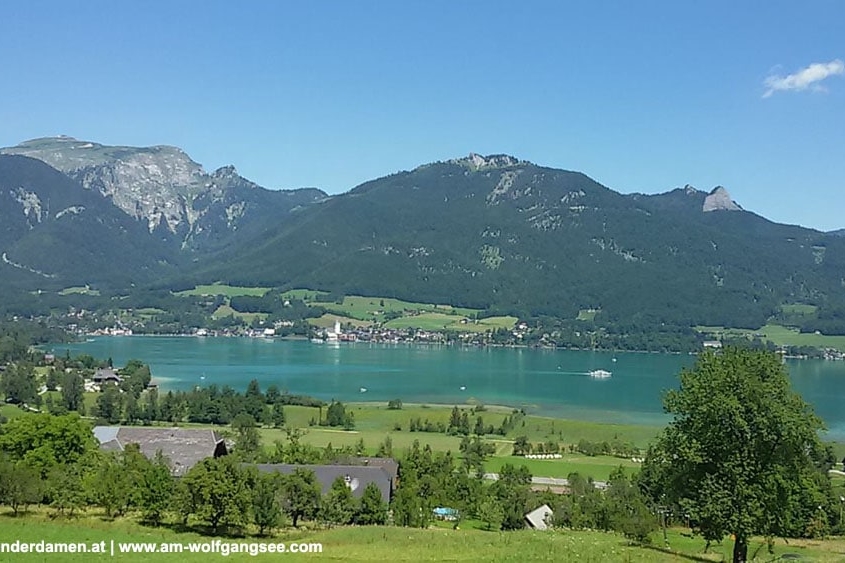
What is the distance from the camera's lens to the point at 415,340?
15550 centimetres

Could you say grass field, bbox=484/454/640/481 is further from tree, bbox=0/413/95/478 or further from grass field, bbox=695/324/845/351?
grass field, bbox=695/324/845/351

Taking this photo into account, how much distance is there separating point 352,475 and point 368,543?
1108cm

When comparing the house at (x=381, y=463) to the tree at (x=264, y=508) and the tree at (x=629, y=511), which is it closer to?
the tree at (x=629, y=511)

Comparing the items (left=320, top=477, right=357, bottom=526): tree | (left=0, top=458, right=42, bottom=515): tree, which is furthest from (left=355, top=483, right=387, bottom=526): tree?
(left=0, top=458, right=42, bottom=515): tree

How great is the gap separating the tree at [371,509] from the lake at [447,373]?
2665 cm

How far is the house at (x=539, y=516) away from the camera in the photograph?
93.0 feet

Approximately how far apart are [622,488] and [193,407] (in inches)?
1366

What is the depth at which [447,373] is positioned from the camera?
3875 inches

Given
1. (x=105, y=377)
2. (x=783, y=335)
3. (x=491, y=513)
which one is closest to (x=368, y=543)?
(x=491, y=513)

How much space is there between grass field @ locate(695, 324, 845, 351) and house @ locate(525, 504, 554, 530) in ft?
433

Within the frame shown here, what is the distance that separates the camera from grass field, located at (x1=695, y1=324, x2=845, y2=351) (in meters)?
149

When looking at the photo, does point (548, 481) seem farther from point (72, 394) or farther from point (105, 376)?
point (105, 376)

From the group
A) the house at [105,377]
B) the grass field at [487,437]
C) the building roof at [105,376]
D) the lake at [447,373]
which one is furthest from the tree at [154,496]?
the building roof at [105,376]

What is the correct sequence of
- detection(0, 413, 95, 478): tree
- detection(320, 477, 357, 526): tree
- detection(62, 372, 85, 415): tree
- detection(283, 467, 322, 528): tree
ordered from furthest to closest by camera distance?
detection(62, 372, 85, 415): tree, detection(0, 413, 95, 478): tree, detection(320, 477, 357, 526): tree, detection(283, 467, 322, 528): tree
